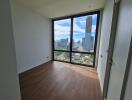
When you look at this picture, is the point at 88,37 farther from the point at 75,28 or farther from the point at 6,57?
the point at 6,57

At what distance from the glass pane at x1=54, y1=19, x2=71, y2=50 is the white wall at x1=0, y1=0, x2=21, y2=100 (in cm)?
355

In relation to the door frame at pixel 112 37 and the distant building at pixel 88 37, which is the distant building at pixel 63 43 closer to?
the distant building at pixel 88 37

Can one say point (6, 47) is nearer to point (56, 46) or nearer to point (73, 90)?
point (73, 90)

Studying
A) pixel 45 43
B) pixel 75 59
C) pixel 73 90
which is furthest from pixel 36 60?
pixel 73 90

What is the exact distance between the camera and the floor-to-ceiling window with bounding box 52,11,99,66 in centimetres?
380

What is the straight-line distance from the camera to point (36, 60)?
4020 mm

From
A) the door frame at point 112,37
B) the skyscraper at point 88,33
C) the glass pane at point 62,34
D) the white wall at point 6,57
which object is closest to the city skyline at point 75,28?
the glass pane at point 62,34

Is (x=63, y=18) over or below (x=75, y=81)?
over

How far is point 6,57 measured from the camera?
3.00ft

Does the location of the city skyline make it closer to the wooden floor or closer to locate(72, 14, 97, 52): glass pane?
locate(72, 14, 97, 52): glass pane

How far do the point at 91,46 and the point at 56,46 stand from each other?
6.22 ft

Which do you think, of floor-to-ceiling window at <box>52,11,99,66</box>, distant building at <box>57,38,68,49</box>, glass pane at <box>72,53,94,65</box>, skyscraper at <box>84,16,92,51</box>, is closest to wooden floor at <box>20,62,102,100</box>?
glass pane at <box>72,53,94,65</box>

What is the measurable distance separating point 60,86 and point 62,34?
2722 millimetres

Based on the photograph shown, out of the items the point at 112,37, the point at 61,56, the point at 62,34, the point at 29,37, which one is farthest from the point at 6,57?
the point at 61,56
